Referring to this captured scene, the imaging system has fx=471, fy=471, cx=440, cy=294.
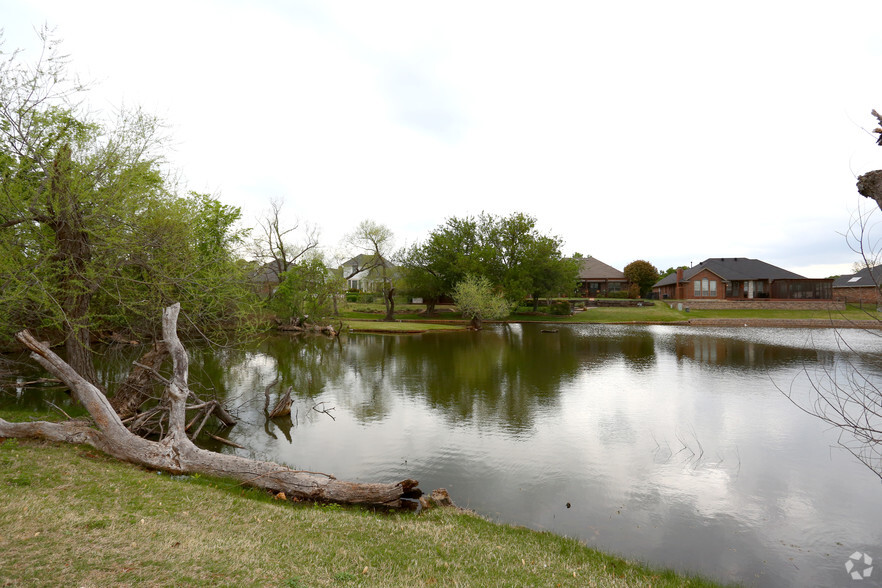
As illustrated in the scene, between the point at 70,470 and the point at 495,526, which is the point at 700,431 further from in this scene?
the point at 70,470

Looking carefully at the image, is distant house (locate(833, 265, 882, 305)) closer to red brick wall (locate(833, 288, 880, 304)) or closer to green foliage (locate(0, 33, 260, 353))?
red brick wall (locate(833, 288, 880, 304))

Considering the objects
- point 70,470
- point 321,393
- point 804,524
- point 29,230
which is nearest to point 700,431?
point 804,524

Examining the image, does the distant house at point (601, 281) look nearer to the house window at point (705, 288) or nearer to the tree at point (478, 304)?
the house window at point (705, 288)

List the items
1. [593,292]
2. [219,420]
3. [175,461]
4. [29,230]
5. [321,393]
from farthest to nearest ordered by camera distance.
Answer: [593,292]
[321,393]
[219,420]
[29,230]
[175,461]

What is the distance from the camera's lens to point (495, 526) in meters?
7.84

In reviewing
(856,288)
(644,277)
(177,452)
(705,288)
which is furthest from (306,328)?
(856,288)

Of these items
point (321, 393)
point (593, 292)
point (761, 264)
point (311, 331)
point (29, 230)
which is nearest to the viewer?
point (29, 230)

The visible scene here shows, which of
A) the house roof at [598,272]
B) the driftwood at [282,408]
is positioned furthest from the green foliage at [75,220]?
the house roof at [598,272]

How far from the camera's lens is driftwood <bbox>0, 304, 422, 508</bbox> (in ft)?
28.0

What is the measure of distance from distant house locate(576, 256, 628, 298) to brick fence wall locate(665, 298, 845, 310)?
20.0 metres

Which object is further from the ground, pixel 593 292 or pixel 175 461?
pixel 593 292

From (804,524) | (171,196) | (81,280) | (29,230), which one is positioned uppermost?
(171,196)

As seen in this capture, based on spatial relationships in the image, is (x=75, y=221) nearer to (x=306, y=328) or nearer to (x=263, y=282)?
(x=263, y=282)

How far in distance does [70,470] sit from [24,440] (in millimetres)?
2976
